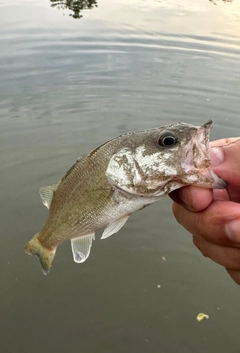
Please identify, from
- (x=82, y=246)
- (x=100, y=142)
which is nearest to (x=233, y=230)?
(x=82, y=246)

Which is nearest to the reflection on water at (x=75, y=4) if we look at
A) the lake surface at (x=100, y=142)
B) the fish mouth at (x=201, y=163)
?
the lake surface at (x=100, y=142)

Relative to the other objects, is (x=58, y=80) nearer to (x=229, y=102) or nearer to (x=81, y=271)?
(x=229, y=102)

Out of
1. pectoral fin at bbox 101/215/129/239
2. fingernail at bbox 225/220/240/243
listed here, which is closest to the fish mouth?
fingernail at bbox 225/220/240/243

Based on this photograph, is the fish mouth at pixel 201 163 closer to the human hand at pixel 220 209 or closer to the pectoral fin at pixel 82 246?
the human hand at pixel 220 209

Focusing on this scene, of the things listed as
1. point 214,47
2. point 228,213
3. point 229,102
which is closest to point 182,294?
point 228,213

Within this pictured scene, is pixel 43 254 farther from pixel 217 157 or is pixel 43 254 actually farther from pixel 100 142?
pixel 100 142

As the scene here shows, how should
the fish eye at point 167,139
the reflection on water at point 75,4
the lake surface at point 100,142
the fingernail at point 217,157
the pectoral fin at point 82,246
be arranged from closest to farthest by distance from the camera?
the fish eye at point 167,139 → the fingernail at point 217,157 → the pectoral fin at point 82,246 → the lake surface at point 100,142 → the reflection on water at point 75,4

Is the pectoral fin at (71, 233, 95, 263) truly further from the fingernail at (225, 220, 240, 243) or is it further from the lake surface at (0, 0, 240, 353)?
the lake surface at (0, 0, 240, 353)
